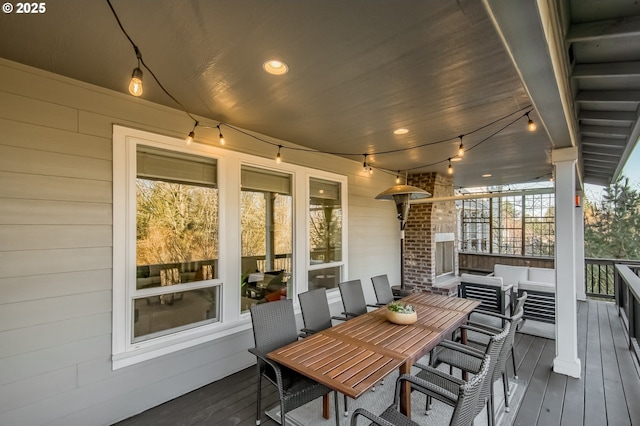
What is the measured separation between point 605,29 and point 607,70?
1.94 feet

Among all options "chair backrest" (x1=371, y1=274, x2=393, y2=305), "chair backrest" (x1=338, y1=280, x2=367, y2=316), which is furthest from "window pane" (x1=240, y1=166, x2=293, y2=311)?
"chair backrest" (x1=371, y1=274, x2=393, y2=305)

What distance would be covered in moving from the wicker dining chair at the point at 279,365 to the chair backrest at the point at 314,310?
0.23 meters

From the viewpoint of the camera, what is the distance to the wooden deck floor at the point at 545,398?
2473 mm

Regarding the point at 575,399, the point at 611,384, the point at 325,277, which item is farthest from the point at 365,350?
the point at 611,384

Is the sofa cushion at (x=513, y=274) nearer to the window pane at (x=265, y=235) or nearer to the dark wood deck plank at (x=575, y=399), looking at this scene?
the dark wood deck plank at (x=575, y=399)

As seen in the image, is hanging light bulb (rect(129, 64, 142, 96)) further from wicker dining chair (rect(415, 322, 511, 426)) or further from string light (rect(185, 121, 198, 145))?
wicker dining chair (rect(415, 322, 511, 426))

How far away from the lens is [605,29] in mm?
1726

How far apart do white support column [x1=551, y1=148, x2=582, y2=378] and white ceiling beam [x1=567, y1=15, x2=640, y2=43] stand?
1.92m

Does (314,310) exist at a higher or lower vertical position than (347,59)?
lower

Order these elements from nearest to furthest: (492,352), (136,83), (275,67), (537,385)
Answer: (136,83) < (492,352) < (275,67) < (537,385)

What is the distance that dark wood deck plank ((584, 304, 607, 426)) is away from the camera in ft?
8.20

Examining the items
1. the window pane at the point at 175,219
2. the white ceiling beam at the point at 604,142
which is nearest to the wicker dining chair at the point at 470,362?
the window pane at the point at 175,219

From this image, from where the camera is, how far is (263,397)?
2.83m

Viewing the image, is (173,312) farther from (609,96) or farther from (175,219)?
(609,96)
